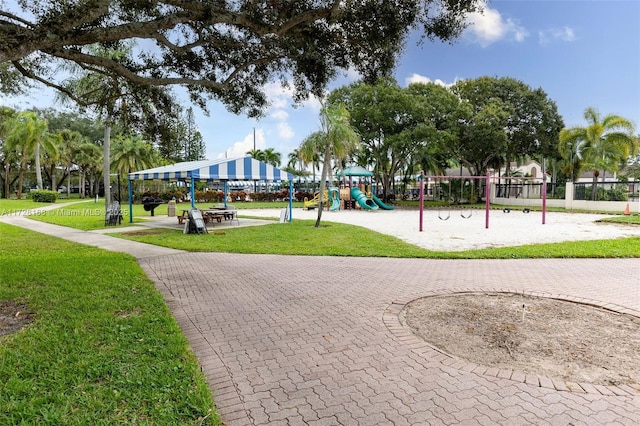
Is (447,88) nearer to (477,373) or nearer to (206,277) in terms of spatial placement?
(206,277)

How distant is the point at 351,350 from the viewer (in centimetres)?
388

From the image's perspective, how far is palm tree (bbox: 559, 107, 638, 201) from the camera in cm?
2745

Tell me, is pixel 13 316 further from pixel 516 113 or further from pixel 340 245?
pixel 516 113

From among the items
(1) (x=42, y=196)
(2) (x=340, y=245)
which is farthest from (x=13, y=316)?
(1) (x=42, y=196)

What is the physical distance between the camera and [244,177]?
1708 cm

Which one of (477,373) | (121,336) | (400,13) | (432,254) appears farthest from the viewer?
(432,254)

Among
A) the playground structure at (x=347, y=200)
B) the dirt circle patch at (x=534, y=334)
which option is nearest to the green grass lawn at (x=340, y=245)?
the dirt circle patch at (x=534, y=334)

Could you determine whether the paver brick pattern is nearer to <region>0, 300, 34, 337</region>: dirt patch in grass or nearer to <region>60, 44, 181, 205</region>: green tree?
<region>0, 300, 34, 337</region>: dirt patch in grass

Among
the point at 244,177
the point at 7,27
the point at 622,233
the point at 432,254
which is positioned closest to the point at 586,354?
the point at 432,254

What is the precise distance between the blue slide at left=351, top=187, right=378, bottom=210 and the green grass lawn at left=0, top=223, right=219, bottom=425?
A: 22810mm

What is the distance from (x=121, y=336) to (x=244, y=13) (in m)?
4.69

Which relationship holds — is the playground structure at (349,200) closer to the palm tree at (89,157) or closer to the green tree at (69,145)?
the palm tree at (89,157)

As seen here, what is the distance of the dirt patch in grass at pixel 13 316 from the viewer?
4.39 metres

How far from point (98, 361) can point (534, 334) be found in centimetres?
427
